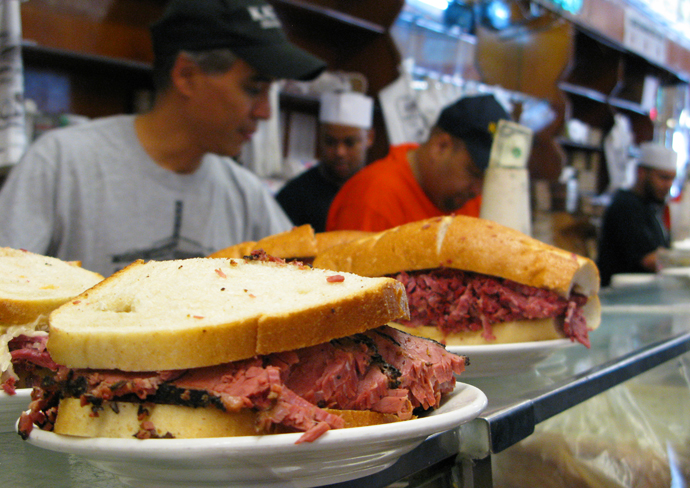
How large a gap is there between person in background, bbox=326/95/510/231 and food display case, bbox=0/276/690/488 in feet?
5.20

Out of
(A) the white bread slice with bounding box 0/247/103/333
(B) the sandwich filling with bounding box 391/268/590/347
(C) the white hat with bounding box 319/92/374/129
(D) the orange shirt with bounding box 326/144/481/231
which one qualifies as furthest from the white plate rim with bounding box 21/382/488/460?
(C) the white hat with bounding box 319/92/374/129

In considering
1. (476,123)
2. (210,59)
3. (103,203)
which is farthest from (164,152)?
(476,123)

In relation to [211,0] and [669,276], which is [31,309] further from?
[669,276]

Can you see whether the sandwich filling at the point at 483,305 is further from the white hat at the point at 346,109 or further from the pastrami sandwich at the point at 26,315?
the white hat at the point at 346,109

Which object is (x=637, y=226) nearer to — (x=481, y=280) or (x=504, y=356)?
(x=481, y=280)

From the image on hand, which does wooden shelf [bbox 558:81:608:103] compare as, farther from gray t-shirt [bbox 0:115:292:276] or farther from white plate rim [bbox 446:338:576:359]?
white plate rim [bbox 446:338:576:359]

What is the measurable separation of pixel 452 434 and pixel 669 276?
13.8 feet

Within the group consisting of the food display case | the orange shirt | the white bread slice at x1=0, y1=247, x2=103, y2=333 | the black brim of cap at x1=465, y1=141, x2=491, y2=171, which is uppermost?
the black brim of cap at x1=465, y1=141, x2=491, y2=171

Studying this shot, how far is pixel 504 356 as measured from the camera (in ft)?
4.03

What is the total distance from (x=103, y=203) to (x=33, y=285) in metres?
1.79

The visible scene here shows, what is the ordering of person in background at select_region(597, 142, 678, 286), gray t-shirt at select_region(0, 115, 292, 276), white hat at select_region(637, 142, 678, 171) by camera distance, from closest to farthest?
gray t-shirt at select_region(0, 115, 292, 276), person in background at select_region(597, 142, 678, 286), white hat at select_region(637, 142, 678, 171)

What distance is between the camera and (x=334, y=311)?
2.40ft

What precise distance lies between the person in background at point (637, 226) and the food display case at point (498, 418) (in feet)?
15.1

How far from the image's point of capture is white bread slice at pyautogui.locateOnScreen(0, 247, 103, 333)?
0.92 meters
